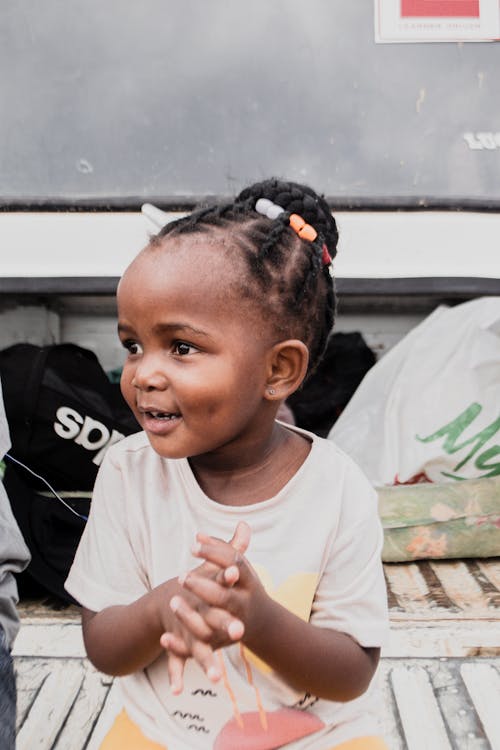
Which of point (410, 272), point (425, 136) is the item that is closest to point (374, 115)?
point (425, 136)

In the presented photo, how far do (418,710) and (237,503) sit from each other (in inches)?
25.9

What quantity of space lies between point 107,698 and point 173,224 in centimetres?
89

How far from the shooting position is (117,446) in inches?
36.9

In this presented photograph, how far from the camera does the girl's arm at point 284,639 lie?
0.67m

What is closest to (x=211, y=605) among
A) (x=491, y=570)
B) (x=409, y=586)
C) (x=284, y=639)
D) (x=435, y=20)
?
(x=284, y=639)

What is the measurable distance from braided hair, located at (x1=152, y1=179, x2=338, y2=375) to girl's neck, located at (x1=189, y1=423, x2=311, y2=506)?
11 centimetres

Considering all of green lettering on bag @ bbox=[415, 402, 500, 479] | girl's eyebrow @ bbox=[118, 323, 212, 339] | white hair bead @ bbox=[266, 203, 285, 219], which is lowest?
green lettering on bag @ bbox=[415, 402, 500, 479]

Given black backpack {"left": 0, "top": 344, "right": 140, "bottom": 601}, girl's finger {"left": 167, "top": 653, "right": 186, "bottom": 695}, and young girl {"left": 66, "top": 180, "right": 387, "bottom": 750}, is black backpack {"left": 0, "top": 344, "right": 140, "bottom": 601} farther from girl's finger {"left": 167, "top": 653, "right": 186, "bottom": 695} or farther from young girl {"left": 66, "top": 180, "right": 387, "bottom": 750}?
girl's finger {"left": 167, "top": 653, "right": 186, "bottom": 695}

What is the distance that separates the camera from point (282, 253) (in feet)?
2.77

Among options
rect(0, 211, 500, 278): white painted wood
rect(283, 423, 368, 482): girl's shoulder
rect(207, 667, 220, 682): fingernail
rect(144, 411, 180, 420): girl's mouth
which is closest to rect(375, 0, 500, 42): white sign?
rect(0, 211, 500, 278): white painted wood

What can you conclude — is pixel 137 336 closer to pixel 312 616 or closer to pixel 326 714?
pixel 312 616

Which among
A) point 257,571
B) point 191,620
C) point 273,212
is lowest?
point 257,571

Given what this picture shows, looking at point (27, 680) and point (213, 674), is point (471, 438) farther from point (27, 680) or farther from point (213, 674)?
point (213, 674)

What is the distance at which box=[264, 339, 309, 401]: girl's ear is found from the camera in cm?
85
